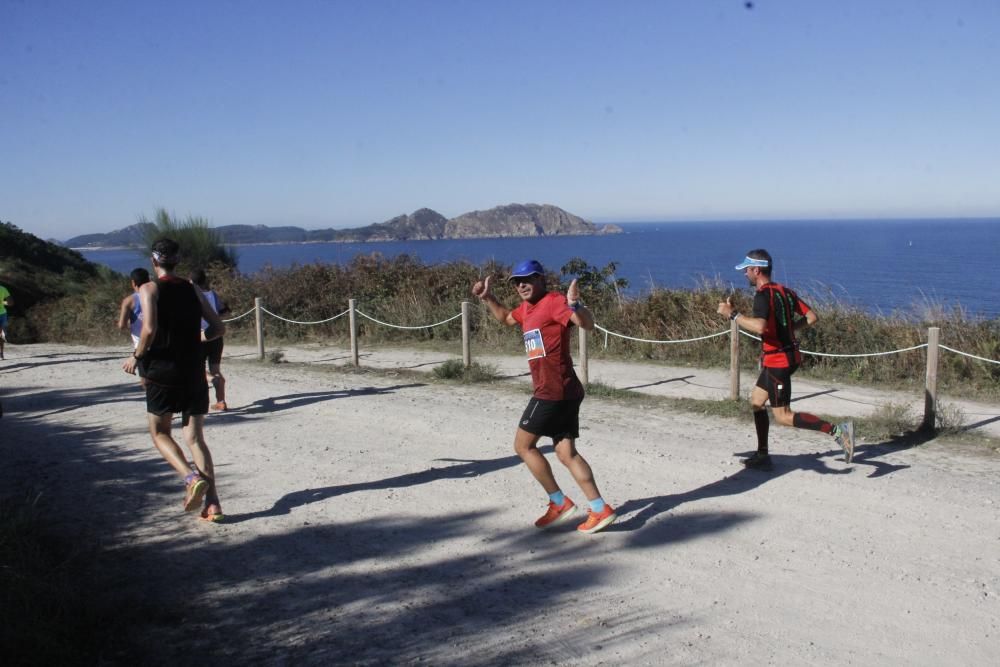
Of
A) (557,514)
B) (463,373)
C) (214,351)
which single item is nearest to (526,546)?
(557,514)

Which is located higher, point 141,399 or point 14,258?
point 14,258

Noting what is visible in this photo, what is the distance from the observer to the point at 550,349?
210 inches

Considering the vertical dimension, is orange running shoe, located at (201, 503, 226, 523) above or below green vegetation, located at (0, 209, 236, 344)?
below

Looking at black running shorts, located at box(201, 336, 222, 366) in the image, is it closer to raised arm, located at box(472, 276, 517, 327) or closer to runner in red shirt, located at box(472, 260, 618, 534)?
raised arm, located at box(472, 276, 517, 327)

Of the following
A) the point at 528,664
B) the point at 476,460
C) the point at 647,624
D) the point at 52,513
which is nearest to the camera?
the point at 528,664

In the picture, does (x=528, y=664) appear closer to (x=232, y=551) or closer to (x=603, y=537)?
(x=603, y=537)

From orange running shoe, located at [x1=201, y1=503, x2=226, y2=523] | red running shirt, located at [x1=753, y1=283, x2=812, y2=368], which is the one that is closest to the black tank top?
orange running shoe, located at [x1=201, y1=503, x2=226, y2=523]

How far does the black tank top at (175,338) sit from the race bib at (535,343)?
2.26 m

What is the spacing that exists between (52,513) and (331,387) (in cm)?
587

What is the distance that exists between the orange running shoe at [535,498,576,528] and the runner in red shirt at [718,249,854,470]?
2.19 meters

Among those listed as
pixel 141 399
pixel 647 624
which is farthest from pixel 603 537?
pixel 141 399

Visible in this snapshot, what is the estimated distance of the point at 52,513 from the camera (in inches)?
239

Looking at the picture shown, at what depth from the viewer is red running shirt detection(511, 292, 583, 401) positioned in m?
5.29

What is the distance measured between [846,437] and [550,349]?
3.03 metres
